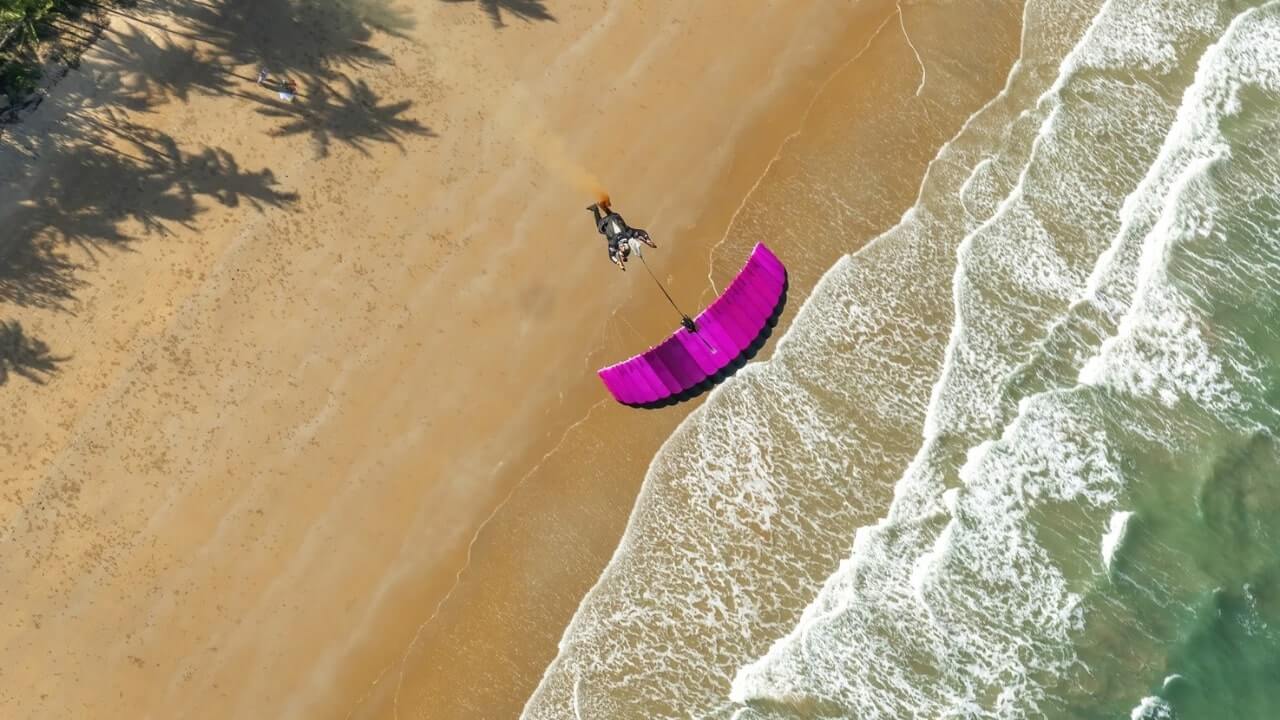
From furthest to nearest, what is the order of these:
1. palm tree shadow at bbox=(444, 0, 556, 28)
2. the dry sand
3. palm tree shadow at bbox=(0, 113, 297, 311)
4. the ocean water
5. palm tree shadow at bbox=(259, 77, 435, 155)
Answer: palm tree shadow at bbox=(444, 0, 556, 28)
palm tree shadow at bbox=(259, 77, 435, 155)
palm tree shadow at bbox=(0, 113, 297, 311)
the ocean water
the dry sand

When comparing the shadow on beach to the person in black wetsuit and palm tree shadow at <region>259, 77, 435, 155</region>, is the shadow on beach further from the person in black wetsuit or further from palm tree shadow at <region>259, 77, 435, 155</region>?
the person in black wetsuit

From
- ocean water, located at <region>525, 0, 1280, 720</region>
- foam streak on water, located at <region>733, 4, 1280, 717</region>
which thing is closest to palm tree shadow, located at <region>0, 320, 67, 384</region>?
ocean water, located at <region>525, 0, 1280, 720</region>

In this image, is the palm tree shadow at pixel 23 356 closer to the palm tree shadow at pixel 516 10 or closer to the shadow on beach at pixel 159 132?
the shadow on beach at pixel 159 132

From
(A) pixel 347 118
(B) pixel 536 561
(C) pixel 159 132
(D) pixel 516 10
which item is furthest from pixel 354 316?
(D) pixel 516 10

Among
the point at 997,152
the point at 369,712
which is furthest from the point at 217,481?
the point at 997,152

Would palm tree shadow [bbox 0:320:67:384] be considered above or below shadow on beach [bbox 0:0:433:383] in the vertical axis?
below

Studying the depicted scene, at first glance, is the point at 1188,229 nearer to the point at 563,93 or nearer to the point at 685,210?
the point at 685,210

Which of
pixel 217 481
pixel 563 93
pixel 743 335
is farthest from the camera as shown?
pixel 563 93

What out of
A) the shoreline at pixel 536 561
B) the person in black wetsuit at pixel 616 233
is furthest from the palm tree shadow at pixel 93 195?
the shoreline at pixel 536 561
